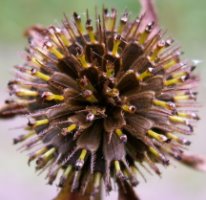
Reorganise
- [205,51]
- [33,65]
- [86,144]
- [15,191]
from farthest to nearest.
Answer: [205,51]
[15,191]
[33,65]
[86,144]

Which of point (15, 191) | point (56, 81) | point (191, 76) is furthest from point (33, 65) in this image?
point (15, 191)

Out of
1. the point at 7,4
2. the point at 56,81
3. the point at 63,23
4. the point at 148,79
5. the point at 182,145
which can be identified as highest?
the point at 7,4

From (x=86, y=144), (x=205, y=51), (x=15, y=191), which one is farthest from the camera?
(x=205, y=51)

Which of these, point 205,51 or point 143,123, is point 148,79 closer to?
point 143,123

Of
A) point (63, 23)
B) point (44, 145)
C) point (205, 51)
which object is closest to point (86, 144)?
point (44, 145)

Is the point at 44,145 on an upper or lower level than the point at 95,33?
lower

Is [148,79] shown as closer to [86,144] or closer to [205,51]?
[86,144]

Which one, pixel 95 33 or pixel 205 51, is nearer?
pixel 95 33
